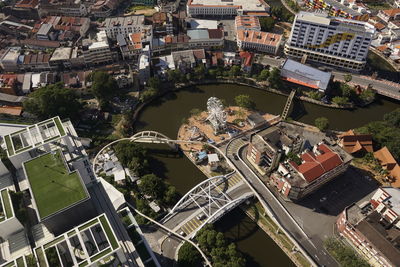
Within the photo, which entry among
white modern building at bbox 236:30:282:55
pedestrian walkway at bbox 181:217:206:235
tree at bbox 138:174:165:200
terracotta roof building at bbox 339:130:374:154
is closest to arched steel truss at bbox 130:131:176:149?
tree at bbox 138:174:165:200

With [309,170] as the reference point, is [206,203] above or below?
below

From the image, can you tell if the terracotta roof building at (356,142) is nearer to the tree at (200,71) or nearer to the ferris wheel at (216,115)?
the ferris wheel at (216,115)

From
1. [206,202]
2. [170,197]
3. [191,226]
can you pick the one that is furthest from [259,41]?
[191,226]

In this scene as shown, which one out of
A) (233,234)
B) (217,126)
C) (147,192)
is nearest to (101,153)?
Result: (147,192)

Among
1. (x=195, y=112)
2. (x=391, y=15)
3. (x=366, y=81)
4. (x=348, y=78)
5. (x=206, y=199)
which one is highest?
(x=391, y=15)

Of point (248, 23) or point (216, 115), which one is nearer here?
A: point (216, 115)

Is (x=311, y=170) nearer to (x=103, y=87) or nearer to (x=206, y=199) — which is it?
(x=206, y=199)
